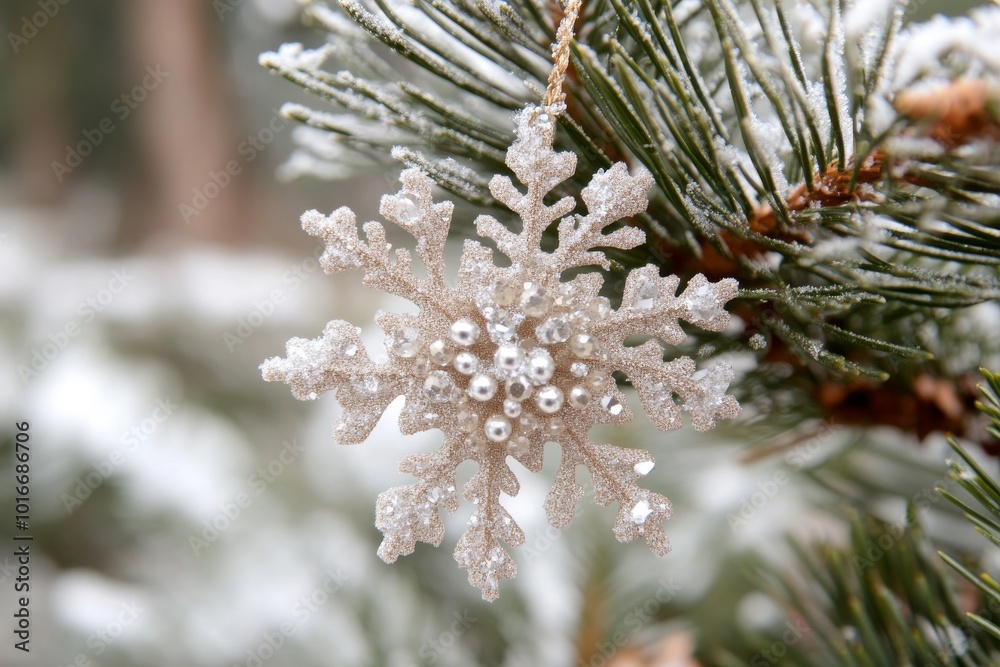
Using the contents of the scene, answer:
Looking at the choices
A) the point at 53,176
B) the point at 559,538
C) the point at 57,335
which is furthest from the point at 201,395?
the point at 53,176

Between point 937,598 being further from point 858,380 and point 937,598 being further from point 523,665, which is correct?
point 523,665

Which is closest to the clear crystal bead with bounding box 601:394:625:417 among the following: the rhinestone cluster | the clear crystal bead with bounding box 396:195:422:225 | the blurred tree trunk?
the rhinestone cluster

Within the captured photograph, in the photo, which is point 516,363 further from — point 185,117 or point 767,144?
point 185,117

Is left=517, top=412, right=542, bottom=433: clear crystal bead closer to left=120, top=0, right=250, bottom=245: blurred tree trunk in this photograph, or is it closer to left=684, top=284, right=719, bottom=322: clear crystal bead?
left=684, top=284, right=719, bottom=322: clear crystal bead

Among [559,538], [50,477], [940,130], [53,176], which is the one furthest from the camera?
[53,176]

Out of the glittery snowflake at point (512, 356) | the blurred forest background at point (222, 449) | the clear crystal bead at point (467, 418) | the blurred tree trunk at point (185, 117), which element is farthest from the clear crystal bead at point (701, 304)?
the blurred tree trunk at point (185, 117)

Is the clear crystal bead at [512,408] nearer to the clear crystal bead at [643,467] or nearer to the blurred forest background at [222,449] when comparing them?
the clear crystal bead at [643,467]

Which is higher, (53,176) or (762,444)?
(762,444)

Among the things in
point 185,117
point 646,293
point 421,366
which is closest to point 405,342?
point 421,366
